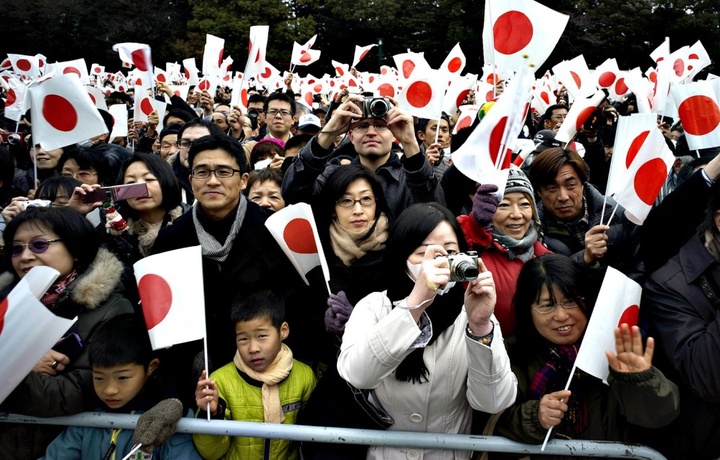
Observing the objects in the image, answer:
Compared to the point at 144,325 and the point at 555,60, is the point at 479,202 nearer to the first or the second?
the point at 144,325

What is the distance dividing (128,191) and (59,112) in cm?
118

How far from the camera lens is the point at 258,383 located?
220 centimetres

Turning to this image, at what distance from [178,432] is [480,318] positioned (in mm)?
1111

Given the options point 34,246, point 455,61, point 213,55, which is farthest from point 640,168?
point 213,55

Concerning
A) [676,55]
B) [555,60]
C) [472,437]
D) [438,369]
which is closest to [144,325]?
[438,369]

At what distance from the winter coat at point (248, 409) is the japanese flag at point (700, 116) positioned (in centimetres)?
255

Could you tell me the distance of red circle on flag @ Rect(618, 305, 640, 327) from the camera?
192 centimetres

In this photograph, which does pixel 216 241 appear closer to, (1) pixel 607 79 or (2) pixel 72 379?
(2) pixel 72 379

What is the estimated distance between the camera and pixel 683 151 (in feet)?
15.1

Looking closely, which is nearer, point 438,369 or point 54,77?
point 438,369

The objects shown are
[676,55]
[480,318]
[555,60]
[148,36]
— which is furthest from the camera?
[148,36]

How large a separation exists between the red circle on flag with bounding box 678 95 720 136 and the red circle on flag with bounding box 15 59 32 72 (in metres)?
10.3

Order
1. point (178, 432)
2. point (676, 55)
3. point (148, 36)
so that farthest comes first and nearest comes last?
1. point (148, 36)
2. point (676, 55)
3. point (178, 432)

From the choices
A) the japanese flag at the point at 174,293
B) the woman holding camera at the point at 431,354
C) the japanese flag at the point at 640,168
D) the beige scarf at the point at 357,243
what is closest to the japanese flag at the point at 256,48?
the beige scarf at the point at 357,243
